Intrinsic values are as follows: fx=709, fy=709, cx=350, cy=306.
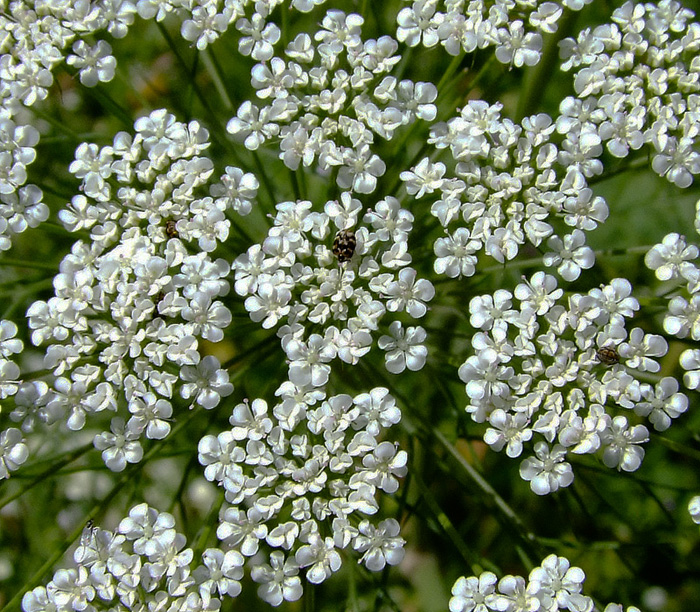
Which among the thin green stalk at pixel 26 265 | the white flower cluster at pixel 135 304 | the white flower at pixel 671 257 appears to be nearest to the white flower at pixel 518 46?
the white flower at pixel 671 257

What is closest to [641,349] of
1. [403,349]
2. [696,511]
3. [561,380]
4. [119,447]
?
[561,380]

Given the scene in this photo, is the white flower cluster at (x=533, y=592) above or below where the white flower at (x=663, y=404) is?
below

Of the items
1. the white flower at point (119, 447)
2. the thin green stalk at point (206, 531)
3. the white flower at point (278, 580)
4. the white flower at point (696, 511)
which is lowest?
the white flower at point (696, 511)

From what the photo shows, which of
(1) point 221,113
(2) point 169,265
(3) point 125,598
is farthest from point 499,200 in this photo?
(1) point 221,113

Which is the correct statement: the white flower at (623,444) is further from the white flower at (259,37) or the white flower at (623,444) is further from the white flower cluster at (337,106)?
the white flower at (259,37)

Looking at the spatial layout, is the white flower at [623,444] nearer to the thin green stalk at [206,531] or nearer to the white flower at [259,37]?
the thin green stalk at [206,531]

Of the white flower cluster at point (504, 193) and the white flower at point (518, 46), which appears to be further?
the white flower at point (518, 46)

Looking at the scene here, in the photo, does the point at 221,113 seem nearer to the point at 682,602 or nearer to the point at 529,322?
the point at 529,322

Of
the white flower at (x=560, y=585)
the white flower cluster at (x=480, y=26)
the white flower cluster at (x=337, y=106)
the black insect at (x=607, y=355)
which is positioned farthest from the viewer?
the white flower cluster at (x=480, y=26)

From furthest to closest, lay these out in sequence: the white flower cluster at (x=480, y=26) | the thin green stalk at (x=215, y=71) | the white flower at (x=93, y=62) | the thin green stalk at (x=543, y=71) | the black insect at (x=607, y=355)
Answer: the thin green stalk at (x=543, y=71) → the thin green stalk at (x=215, y=71) → the white flower at (x=93, y=62) → the white flower cluster at (x=480, y=26) → the black insect at (x=607, y=355)
